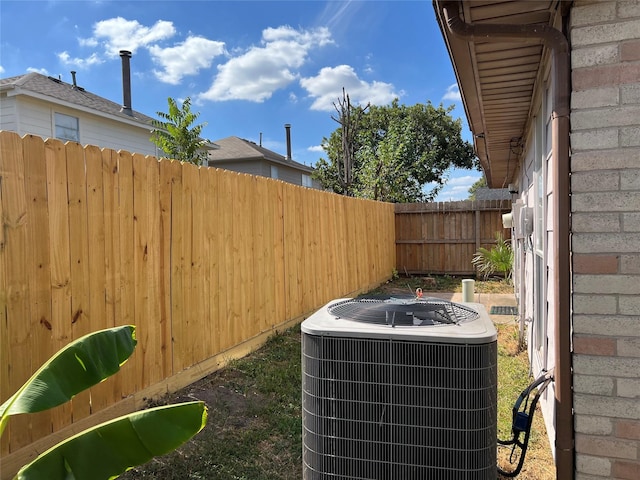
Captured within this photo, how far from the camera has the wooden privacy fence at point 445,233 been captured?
11812 millimetres

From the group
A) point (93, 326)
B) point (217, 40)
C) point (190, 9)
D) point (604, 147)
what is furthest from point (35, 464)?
point (217, 40)

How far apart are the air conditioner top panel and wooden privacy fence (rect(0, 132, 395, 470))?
177 centimetres

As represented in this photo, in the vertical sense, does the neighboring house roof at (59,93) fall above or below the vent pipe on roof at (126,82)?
below

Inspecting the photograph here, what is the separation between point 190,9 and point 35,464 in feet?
28.8

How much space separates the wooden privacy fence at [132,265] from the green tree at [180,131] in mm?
7000

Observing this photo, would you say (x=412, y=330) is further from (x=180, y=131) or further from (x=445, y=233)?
(x=180, y=131)

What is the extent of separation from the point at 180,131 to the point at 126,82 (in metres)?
5.28

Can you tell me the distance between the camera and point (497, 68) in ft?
10.9

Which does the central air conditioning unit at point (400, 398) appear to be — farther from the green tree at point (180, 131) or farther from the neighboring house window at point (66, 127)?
the neighboring house window at point (66, 127)

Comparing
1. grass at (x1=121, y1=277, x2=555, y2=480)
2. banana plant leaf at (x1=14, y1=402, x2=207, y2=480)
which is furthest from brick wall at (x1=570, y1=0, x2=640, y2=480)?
banana plant leaf at (x1=14, y1=402, x2=207, y2=480)

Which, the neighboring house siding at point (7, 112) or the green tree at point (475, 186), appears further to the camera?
the green tree at point (475, 186)

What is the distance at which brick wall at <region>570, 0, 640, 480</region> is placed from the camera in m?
2.10

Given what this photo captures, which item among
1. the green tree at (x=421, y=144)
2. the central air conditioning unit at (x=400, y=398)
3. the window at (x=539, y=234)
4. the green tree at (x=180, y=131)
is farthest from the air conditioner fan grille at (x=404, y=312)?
the green tree at (x=421, y=144)

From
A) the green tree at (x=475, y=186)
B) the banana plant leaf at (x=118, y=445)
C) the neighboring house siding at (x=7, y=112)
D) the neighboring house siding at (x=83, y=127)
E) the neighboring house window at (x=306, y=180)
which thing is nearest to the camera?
the banana plant leaf at (x=118, y=445)
